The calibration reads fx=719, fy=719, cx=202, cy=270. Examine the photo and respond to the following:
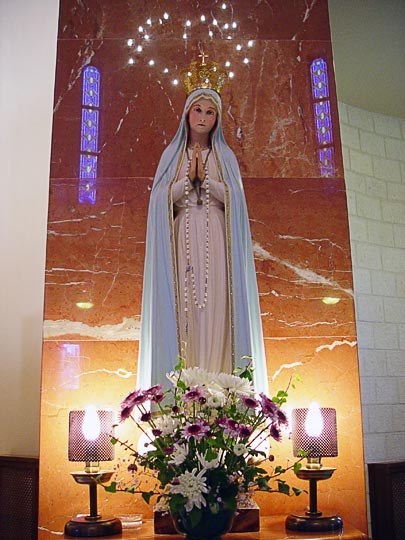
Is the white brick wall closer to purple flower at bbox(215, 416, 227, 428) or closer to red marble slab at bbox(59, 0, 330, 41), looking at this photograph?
red marble slab at bbox(59, 0, 330, 41)

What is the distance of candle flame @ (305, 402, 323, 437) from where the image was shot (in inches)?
126

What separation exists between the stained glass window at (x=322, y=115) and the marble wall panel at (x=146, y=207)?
34mm

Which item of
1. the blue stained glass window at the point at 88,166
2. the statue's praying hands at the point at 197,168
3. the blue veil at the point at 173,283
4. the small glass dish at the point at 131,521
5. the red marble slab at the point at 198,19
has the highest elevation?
the red marble slab at the point at 198,19

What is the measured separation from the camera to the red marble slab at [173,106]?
4.07 metres

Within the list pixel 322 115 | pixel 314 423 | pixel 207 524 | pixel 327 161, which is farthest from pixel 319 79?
pixel 207 524

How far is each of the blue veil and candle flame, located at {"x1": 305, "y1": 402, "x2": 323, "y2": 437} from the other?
9.9 inches

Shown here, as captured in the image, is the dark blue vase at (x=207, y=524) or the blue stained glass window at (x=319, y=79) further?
the blue stained glass window at (x=319, y=79)

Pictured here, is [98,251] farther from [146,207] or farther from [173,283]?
[173,283]

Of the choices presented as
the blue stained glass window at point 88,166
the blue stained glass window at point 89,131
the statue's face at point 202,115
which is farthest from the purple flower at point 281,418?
the blue stained glass window at point 89,131

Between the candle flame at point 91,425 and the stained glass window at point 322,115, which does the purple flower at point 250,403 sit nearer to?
the candle flame at point 91,425

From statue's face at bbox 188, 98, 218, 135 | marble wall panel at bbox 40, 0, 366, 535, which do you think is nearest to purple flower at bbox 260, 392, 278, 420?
marble wall panel at bbox 40, 0, 366, 535

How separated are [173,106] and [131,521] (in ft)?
7.43

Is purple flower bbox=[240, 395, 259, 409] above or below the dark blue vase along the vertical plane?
above

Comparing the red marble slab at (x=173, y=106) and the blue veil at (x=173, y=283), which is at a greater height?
the red marble slab at (x=173, y=106)
